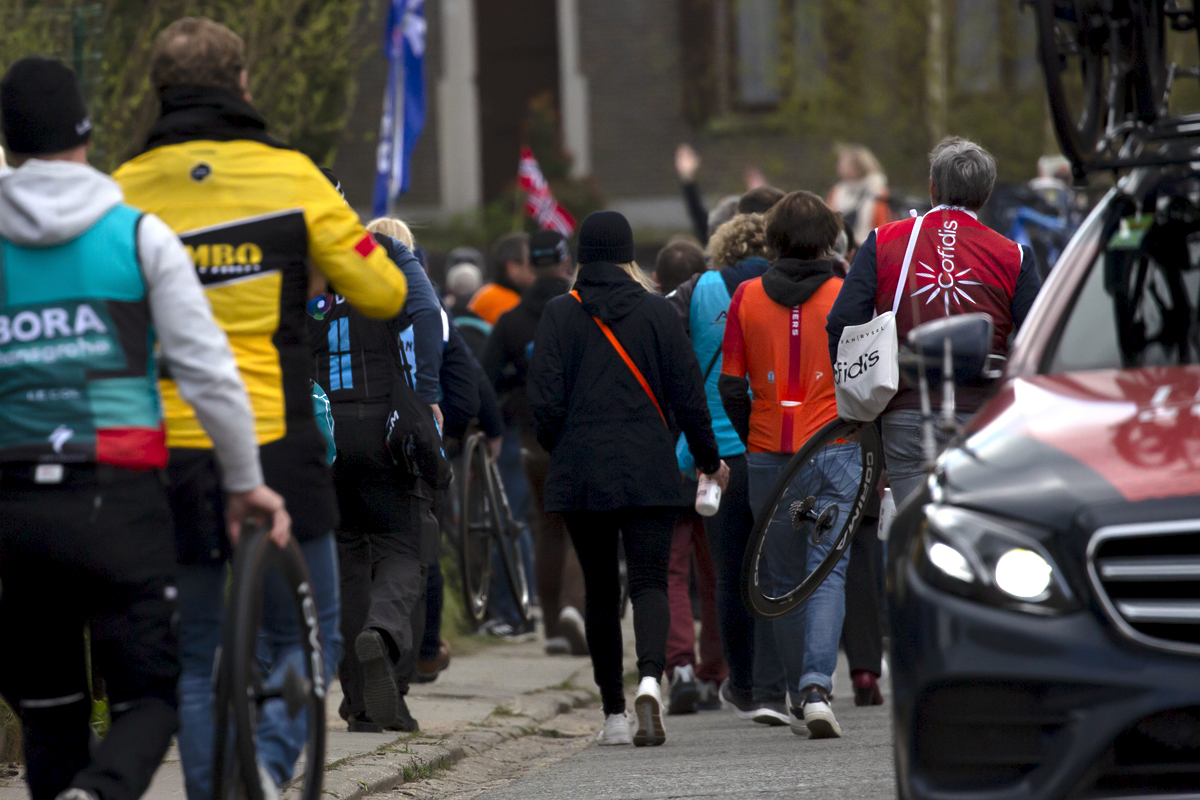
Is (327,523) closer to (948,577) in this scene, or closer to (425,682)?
(948,577)

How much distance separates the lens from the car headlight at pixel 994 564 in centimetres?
378

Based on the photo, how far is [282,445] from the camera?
4645mm

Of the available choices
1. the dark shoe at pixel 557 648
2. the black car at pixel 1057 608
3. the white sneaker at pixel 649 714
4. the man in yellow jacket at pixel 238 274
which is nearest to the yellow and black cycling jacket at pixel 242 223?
the man in yellow jacket at pixel 238 274

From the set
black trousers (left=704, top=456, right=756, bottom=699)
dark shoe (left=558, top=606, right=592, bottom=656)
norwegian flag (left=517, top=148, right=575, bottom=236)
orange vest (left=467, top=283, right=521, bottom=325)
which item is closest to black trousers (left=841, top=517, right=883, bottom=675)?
black trousers (left=704, top=456, right=756, bottom=699)

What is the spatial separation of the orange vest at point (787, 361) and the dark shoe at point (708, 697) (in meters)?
1.63

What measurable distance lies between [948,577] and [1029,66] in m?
22.4

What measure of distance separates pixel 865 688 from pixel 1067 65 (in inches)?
145

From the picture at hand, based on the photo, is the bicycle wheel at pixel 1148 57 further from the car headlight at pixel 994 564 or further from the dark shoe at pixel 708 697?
the dark shoe at pixel 708 697

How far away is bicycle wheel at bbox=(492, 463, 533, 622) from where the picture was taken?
1044 centimetres

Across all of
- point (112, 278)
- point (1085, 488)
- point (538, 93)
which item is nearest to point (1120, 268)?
point (1085, 488)

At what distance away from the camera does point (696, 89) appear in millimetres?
27609

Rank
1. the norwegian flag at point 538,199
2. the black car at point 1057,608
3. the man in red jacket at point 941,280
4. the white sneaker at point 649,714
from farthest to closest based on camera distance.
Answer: the norwegian flag at point 538,199, the white sneaker at point 649,714, the man in red jacket at point 941,280, the black car at point 1057,608

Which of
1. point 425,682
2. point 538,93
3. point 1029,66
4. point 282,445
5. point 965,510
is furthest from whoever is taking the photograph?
point 538,93

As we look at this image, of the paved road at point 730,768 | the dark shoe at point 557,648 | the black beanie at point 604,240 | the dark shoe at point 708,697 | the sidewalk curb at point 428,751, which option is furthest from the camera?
the dark shoe at point 557,648
